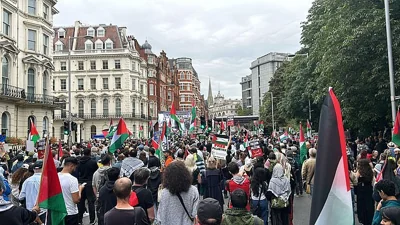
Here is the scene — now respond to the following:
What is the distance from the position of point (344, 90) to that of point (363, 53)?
2711 mm

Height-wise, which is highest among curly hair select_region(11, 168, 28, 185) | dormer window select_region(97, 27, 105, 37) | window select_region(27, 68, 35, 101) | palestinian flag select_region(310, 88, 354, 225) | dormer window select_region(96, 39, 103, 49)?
dormer window select_region(97, 27, 105, 37)

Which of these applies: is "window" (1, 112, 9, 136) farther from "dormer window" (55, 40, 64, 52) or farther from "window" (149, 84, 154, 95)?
"window" (149, 84, 154, 95)

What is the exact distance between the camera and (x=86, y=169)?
9516 millimetres

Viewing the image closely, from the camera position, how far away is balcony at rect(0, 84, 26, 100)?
99.0 ft

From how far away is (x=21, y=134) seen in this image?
33.3m

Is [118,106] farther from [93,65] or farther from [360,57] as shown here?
[360,57]

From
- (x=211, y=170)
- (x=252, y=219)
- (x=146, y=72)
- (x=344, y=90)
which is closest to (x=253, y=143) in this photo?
(x=211, y=170)

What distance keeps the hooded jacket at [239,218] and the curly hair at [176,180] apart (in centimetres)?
91

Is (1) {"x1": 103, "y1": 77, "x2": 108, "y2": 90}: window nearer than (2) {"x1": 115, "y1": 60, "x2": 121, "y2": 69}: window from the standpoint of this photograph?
No

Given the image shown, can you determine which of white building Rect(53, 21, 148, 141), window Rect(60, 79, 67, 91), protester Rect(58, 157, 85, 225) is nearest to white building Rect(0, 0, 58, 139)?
protester Rect(58, 157, 85, 225)

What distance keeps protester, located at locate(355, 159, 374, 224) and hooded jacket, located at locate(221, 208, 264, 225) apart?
432 centimetres

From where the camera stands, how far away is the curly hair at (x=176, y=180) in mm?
5305

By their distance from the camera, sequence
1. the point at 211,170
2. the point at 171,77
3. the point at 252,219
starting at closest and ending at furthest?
the point at 252,219 → the point at 211,170 → the point at 171,77

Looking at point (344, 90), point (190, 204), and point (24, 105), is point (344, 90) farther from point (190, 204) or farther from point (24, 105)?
point (24, 105)
